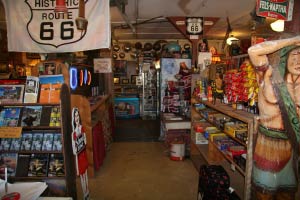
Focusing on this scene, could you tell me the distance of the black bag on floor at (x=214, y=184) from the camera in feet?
8.57

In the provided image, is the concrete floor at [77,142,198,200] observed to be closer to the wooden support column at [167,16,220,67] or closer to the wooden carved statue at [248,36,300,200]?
the wooden carved statue at [248,36,300,200]

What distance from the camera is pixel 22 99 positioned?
2924 millimetres

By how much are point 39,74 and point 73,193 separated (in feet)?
5.10

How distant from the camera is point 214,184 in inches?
105

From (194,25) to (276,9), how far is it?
3778 mm

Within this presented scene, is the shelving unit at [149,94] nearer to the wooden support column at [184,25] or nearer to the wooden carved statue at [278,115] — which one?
the wooden support column at [184,25]

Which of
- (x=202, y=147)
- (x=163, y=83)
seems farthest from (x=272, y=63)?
(x=163, y=83)

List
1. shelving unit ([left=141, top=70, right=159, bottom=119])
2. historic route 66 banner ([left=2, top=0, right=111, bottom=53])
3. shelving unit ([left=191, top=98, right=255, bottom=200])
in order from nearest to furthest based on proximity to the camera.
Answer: shelving unit ([left=191, top=98, right=255, bottom=200]), historic route 66 banner ([left=2, top=0, right=111, bottom=53]), shelving unit ([left=141, top=70, right=159, bottom=119])

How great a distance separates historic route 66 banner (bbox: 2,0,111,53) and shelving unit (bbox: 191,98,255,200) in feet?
5.73

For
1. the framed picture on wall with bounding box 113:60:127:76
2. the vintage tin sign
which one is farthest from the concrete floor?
the framed picture on wall with bounding box 113:60:127:76

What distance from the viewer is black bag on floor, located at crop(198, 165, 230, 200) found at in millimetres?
2611

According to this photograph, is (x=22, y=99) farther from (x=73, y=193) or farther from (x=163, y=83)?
(x=163, y=83)

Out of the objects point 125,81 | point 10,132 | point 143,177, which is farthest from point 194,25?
point 125,81

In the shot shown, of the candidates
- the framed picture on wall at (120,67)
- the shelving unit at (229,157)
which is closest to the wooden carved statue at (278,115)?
the shelving unit at (229,157)
